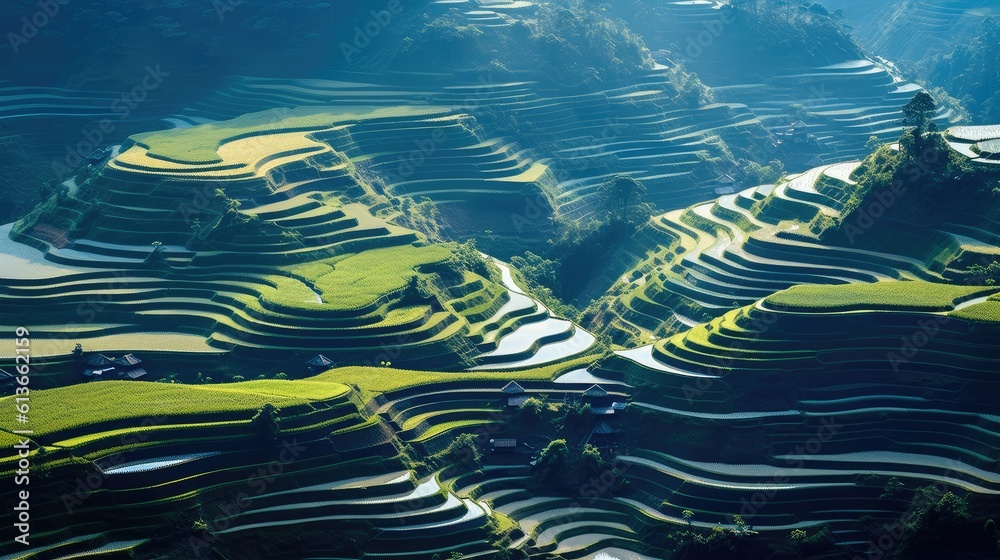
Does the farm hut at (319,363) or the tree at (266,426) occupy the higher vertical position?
the farm hut at (319,363)

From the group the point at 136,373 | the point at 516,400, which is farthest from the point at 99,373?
the point at 516,400

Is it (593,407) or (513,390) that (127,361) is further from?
(593,407)

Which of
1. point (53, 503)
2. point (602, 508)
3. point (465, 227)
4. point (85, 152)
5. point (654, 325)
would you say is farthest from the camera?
point (85, 152)

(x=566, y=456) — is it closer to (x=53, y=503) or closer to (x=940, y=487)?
(x=940, y=487)

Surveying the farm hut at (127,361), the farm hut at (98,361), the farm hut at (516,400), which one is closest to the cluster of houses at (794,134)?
the farm hut at (516,400)

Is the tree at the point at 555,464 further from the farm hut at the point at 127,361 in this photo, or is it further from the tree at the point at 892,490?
the farm hut at the point at 127,361

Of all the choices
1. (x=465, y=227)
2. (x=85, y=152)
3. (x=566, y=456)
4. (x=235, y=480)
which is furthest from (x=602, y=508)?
(x=85, y=152)
